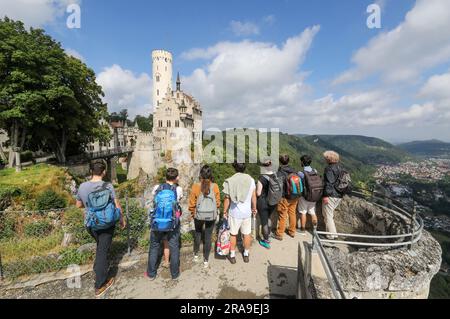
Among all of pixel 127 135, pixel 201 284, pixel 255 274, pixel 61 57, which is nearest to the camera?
pixel 201 284

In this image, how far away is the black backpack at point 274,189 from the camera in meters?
4.88

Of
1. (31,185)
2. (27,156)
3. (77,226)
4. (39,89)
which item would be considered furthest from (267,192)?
(27,156)

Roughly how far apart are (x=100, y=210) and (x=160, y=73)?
190ft

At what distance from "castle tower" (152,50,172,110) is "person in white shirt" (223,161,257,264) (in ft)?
178

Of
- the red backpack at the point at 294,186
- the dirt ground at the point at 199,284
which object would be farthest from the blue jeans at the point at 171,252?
the red backpack at the point at 294,186

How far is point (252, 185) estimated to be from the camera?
4.31 m

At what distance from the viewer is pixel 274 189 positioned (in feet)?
16.1

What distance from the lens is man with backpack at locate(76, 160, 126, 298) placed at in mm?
3465

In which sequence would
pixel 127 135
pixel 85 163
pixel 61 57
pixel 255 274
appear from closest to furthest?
pixel 255 274
pixel 61 57
pixel 85 163
pixel 127 135

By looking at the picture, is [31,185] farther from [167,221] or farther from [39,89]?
[167,221]

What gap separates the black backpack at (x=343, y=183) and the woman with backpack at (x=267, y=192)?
134 cm
